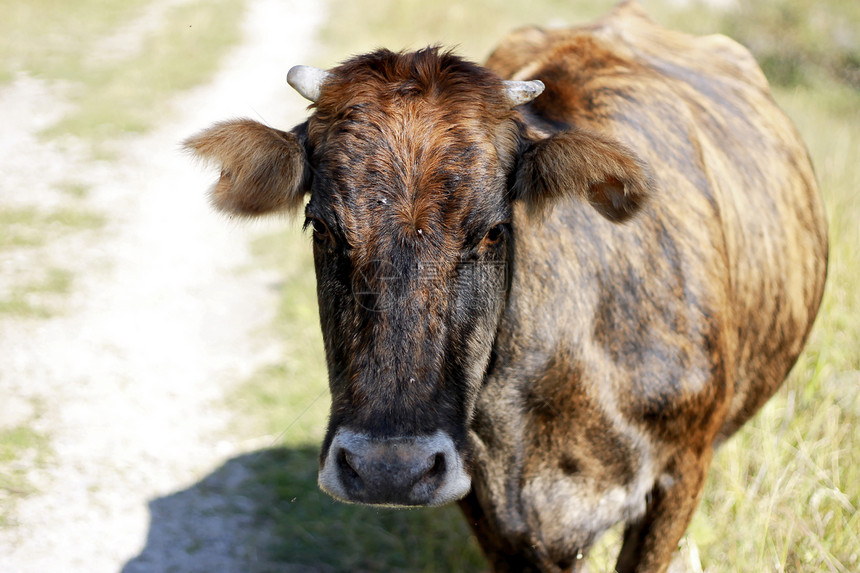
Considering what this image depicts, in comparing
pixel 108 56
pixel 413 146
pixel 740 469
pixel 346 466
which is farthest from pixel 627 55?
pixel 108 56

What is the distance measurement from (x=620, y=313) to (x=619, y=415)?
1.23 ft

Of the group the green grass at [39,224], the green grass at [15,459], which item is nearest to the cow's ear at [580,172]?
the green grass at [15,459]

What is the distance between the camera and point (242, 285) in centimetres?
724

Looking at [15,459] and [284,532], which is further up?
[15,459]

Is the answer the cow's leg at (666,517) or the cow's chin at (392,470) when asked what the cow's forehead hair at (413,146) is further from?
the cow's leg at (666,517)

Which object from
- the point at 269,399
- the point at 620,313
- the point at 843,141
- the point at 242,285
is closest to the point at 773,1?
the point at 843,141

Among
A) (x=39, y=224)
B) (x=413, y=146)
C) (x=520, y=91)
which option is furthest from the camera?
(x=39, y=224)

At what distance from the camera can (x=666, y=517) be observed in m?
3.22

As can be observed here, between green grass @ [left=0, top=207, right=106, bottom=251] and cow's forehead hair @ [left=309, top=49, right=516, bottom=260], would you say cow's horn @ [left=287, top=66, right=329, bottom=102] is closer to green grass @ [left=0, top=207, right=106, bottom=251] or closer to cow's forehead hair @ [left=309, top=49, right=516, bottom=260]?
cow's forehead hair @ [left=309, top=49, right=516, bottom=260]

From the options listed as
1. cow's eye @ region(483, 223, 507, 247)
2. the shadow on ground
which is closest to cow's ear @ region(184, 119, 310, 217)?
cow's eye @ region(483, 223, 507, 247)

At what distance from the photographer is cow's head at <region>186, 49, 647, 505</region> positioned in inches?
87.7

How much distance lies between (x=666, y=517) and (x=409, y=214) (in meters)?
1.78

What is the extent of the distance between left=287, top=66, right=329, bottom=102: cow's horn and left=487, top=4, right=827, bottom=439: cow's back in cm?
89

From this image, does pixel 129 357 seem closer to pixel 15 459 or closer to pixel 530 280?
pixel 15 459
